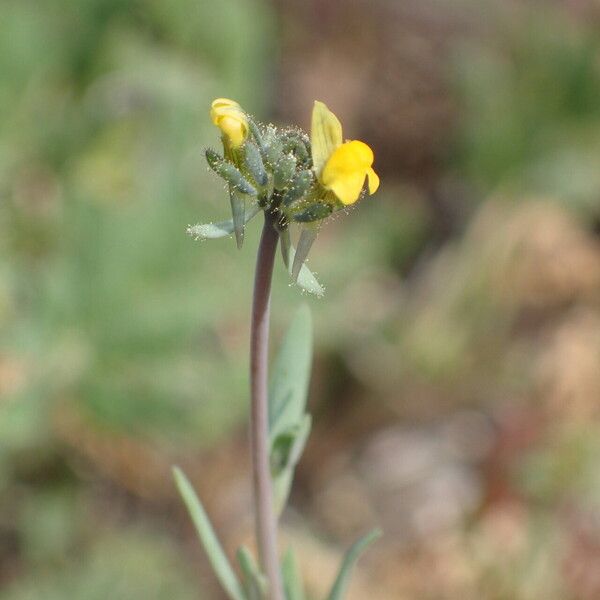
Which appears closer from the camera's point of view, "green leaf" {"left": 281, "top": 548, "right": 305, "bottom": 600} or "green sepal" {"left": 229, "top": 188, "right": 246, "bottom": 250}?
"green sepal" {"left": 229, "top": 188, "right": 246, "bottom": 250}

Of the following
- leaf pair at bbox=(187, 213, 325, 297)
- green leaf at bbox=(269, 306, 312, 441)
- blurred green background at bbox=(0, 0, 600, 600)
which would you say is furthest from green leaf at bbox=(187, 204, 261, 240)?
blurred green background at bbox=(0, 0, 600, 600)

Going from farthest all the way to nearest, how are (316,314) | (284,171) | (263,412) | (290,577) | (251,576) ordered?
(316,314) → (290,577) → (251,576) → (263,412) → (284,171)

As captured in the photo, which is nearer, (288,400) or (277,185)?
(277,185)

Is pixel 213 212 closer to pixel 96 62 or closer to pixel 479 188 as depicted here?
pixel 96 62

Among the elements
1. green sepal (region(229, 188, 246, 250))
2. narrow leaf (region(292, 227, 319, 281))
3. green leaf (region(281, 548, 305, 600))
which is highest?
green sepal (region(229, 188, 246, 250))

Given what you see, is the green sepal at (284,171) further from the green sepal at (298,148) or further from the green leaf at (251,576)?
the green leaf at (251,576)

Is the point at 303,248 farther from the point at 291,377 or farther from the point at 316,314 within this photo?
the point at 316,314

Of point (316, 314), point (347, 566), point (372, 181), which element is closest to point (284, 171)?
point (372, 181)

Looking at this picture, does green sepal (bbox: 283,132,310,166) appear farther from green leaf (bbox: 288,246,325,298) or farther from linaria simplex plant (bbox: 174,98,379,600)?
green leaf (bbox: 288,246,325,298)
